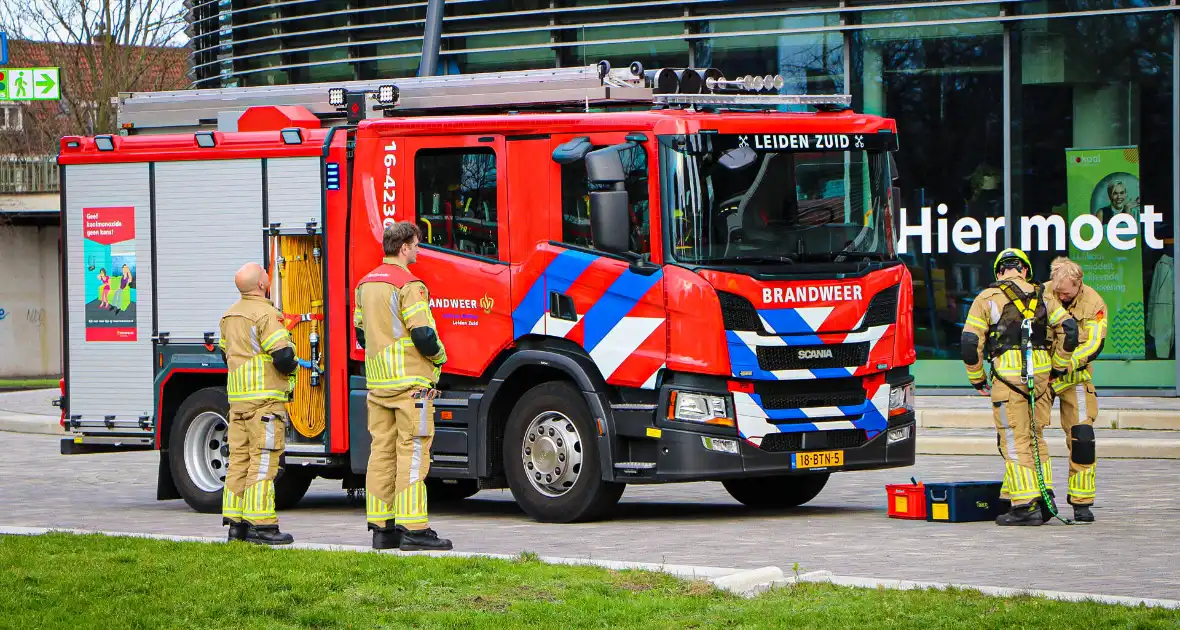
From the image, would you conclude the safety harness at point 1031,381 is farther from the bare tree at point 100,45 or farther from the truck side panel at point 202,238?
the bare tree at point 100,45

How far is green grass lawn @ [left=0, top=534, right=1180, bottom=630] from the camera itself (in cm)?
754

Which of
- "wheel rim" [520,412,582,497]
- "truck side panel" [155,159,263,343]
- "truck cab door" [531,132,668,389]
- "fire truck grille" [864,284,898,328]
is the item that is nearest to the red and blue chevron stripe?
"truck cab door" [531,132,668,389]

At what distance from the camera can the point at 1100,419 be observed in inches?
724

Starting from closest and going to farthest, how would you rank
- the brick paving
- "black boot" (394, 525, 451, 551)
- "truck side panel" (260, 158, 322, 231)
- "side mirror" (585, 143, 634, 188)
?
1. the brick paving
2. "black boot" (394, 525, 451, 551)
3. "side mirror" (585, 143, 634, 188)
4. "truck side panel" (260, 158, 322, 231)

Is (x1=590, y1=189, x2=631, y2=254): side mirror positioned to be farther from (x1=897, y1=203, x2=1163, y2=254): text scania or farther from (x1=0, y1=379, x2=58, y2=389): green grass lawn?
(x1=0, y1=379, x2=58, y2=389): green grass lawn

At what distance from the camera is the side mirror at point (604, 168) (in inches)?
453

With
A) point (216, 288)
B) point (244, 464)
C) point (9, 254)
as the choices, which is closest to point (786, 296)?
point (244, 464)

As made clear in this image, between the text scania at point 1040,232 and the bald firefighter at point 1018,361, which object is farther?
the text scania at point 1040,232

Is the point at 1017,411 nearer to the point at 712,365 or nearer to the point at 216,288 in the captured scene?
the point at 712,365

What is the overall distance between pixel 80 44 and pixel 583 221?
27.6m

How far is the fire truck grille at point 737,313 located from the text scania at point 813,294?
0.41 ft

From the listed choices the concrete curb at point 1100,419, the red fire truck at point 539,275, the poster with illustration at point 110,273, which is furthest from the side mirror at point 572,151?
the concrete curb at point 1100,419

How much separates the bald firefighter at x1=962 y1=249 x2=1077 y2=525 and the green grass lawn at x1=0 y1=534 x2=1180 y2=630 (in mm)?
3595

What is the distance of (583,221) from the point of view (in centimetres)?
1189
